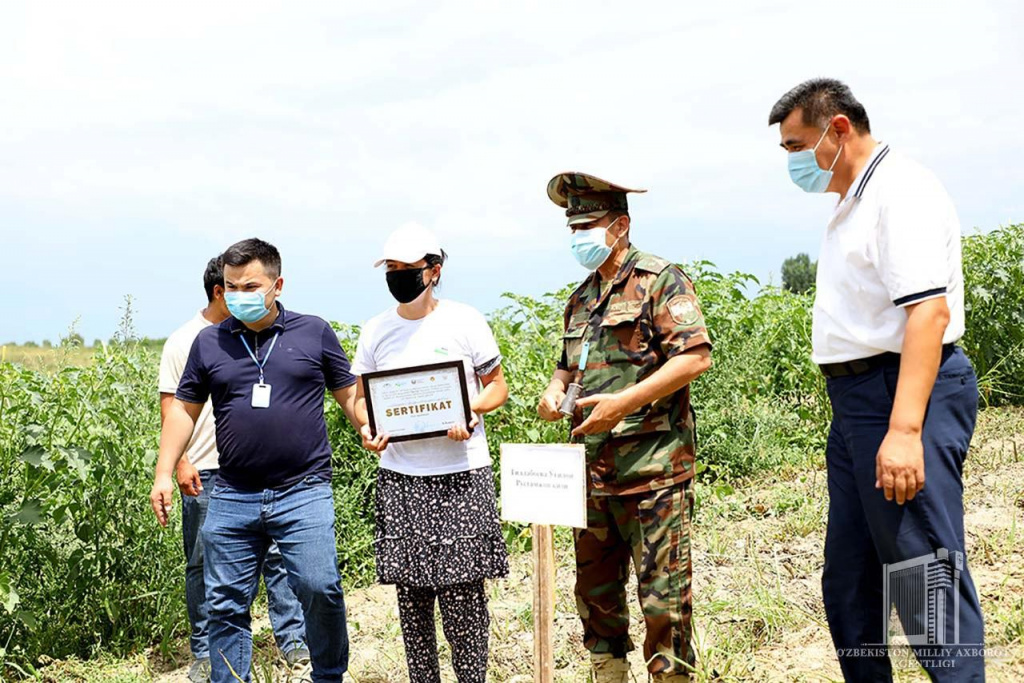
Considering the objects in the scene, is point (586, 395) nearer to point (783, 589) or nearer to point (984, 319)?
point (783, 589)

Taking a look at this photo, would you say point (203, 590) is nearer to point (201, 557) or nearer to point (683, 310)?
point (201, 557)

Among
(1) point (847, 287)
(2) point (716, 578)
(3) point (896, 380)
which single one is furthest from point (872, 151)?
(2) point (716, 578)

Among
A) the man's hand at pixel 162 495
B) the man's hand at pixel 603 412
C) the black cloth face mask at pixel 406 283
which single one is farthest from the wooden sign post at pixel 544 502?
the man's hand at pixel 162 495

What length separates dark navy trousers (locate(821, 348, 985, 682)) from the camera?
2521mm

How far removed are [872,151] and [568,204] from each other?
112 centimetres

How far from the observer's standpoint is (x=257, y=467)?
12.0 ft

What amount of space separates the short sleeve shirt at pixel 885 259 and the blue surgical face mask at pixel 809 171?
11cm

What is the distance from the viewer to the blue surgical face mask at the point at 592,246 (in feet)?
11.0

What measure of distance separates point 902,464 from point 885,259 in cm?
53

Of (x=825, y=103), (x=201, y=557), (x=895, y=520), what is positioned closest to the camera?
(x=895, y=520)

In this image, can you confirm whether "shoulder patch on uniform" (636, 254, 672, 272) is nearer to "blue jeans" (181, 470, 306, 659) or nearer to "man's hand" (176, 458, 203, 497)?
"man's hand" (176, 458, 203, 497)

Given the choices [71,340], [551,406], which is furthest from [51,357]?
[551,406]

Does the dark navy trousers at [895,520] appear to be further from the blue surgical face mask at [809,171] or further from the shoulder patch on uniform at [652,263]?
the shoulder patch on uniform at [652,263]

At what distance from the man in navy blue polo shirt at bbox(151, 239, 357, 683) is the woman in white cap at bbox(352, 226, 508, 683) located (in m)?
0.24
